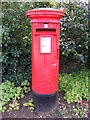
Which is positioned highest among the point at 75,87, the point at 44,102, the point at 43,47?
the point at 43,47

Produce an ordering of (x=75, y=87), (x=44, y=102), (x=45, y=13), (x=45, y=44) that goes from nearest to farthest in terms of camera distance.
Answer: (x=45, y=13)
(x=45, y=44)
(x=44, y=102)
(x=75, y=87)

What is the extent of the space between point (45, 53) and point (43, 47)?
113mm

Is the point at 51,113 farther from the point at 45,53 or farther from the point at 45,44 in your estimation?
the point at 45,44

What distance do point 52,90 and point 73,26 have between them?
1419mm

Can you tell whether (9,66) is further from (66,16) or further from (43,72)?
(66,16)

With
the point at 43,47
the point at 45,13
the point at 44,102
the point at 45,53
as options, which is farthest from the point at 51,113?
the point at 45,13

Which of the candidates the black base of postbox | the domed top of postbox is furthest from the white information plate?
the black base of postbox

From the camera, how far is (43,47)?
2234mm

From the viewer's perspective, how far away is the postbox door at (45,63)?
2234 millimetres

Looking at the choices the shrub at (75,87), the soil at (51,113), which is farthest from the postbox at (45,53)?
the shrub at (75,87)

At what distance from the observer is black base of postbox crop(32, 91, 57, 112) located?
2.49 meters

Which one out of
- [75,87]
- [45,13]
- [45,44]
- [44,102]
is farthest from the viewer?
[75,87]

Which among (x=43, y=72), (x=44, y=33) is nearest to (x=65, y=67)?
(x=43, y=72)

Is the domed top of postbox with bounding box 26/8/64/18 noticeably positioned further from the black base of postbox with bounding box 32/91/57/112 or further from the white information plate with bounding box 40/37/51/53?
the black base of postbox with bounding box 32/91/57/112
